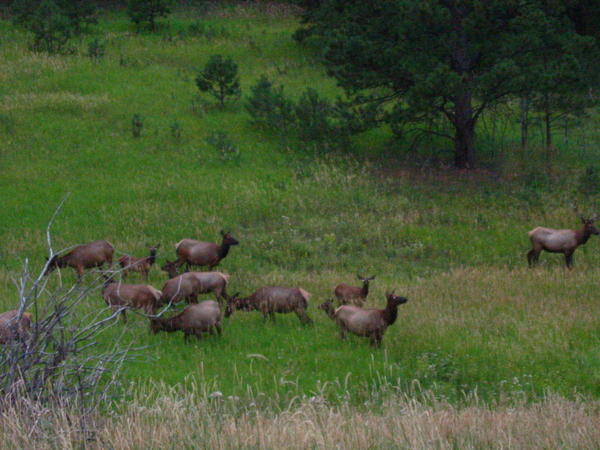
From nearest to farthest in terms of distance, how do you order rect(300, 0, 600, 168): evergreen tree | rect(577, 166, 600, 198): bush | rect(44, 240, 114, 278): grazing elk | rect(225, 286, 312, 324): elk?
rect(225, 286, 312, 324): elk, rect(44, 240, 114, 278): grazing elk, rect(300, 0, 600, 168): evergreen tree, rect(577, 166, 600, 198): bush

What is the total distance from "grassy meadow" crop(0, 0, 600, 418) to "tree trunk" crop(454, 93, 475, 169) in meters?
0.77

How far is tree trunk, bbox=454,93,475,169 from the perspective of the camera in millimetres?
24328

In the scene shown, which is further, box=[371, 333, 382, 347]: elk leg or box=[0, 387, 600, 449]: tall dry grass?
box=[371, 333, 382, 347]: elk leg

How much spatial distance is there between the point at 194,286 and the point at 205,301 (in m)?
1.43

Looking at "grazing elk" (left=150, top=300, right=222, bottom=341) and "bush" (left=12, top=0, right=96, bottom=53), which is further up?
"bush" (left=12, top=0, right=96, bottom=53)

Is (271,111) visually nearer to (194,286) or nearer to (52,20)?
(52,20)

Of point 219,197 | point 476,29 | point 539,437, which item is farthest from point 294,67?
point 539,437

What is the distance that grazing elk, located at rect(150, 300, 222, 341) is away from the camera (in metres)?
11.3

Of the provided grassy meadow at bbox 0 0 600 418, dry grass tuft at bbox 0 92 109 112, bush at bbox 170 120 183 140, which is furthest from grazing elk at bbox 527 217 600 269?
dry grass tuft at bbox 0 92 109 112

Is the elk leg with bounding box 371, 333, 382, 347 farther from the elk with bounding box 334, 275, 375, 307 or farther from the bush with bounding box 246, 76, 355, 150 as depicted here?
the bush with bounding box 246, 76, 355, 150

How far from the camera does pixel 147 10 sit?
41.8m

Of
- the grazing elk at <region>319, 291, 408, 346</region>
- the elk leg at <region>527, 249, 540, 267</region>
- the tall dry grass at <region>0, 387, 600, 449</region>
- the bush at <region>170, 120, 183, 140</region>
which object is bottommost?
the elk leg at <region>527, 249, 540, 267</region>

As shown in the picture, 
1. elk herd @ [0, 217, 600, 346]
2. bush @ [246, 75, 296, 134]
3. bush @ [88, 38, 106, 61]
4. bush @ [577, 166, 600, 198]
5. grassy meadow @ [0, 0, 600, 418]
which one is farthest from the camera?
bush @ [88, 38, 106, 61]

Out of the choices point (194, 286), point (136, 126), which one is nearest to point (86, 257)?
point (194, 286)
